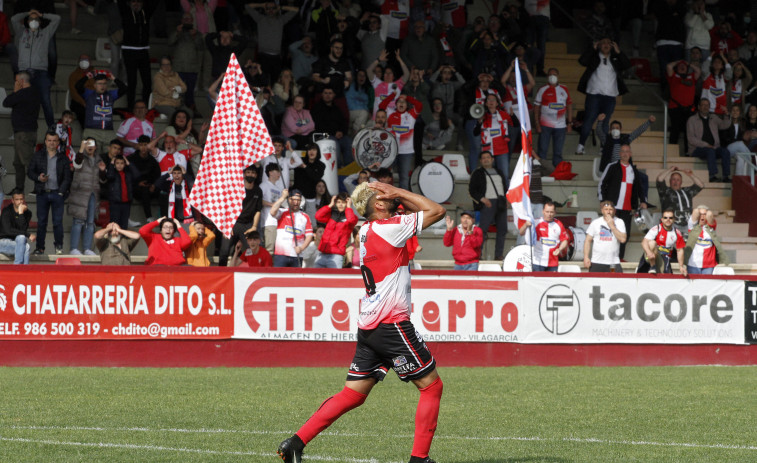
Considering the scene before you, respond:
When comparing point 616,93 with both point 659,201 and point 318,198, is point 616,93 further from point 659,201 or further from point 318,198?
point 318,198

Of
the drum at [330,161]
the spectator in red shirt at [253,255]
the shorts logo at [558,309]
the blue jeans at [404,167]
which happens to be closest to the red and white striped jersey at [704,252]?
the shorts logo at [558,309]

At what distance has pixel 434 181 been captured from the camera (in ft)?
69.8

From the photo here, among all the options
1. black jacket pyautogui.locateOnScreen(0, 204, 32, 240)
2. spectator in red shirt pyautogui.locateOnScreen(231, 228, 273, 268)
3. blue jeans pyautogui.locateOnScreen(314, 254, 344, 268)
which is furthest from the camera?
blue jeans pyautogui.locateOnScreen(314, 254, 344, 268)

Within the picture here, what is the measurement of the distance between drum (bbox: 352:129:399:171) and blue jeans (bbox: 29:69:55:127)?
5783 mm

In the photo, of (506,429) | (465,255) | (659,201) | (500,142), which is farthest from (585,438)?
(659,201)

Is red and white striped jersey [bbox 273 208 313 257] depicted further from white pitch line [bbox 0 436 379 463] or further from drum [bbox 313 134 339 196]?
white pitch line [bbox 0 436 379 463]

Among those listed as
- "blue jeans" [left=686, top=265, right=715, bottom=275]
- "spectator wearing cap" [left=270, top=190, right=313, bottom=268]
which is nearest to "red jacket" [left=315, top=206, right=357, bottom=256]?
"spectator wearing cap" [left=270, top=190, right=313, bottom=268]

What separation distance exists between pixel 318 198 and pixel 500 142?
4.15 metres

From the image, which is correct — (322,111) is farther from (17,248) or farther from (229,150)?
(17,248)

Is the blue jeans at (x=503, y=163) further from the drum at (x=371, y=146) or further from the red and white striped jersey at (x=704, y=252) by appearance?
the red and white striped jersey at (x=704, y=252)

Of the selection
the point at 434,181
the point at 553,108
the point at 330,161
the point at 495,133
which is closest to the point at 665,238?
the point at 495,133

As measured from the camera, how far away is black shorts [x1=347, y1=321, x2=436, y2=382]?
7.58m

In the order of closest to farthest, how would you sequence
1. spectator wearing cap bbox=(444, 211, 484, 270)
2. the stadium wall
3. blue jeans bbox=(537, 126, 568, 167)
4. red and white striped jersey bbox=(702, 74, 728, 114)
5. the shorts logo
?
the stadium wall → the shorts logo → spectator wearing cap bbox=(444, 211, 484, 270) → blue jeans bbox=(537, 126, 568, 167) → red and white striped jersey bbox=(702, 74, 728, 114)

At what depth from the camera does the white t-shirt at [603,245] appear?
61.0ft
